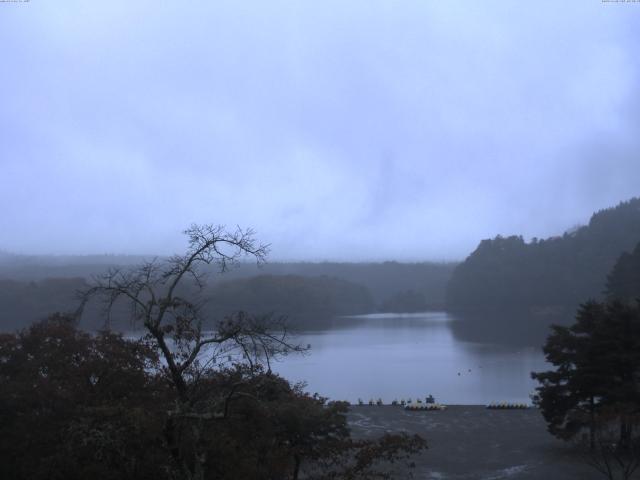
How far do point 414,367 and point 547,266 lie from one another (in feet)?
125

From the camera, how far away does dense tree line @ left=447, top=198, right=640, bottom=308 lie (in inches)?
2240

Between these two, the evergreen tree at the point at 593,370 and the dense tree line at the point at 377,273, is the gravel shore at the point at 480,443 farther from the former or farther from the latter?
the dense tree line at the point at 377,273

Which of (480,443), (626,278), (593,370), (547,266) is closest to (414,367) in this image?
(626,278)

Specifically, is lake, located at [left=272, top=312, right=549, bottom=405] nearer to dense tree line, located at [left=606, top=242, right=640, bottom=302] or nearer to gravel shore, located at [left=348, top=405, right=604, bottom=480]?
gravel shore, located at [left=348, top=405, right=604, bottom=480]

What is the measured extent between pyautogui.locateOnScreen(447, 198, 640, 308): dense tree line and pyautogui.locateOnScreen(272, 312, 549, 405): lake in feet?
65.3

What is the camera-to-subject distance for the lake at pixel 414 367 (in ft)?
67.1

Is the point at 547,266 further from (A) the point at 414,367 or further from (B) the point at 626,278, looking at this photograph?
(A) the point at 414,367

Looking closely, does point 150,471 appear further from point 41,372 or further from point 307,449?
point 41,372

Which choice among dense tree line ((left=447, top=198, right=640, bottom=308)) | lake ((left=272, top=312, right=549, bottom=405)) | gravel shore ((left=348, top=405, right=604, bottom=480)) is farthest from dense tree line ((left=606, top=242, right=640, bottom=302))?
dense tree line ((left=447, top=198, right=640, bottom=308))

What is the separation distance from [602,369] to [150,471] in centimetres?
826

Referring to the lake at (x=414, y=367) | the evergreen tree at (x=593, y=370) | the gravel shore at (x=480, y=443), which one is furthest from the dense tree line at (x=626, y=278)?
the evergreen tree at (x=593, y=370)

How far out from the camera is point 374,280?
3541 inches

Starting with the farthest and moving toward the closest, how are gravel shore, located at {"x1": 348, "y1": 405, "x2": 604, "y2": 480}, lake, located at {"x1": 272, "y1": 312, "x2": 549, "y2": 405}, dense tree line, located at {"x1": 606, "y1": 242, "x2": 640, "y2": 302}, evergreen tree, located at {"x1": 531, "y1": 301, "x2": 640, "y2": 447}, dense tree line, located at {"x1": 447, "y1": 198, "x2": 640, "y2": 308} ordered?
1. dense tree line, located at {"x1": 447, "y1": 198, "x2": 640, "y2": 308}
2. dense tree line, located at {"x1": 606, "y1": 242, "x2": 640, "y2": 302}
3. lake, located at {"x1": 272, "y1": 312, "x2": 549, "y2": 405}
4. evergreen tree, located at {"x1": 531, "y1": 301, "x2": 640, "y2": 447}
5. gravel shore, located at {"x1": 348, "y1": 405, "x2": 604, "y2": 480}

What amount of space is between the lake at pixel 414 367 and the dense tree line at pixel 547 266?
1991 centimetres
